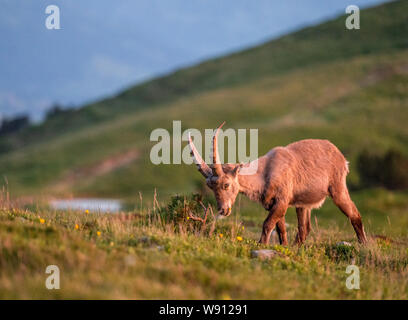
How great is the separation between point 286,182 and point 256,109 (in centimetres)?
6455

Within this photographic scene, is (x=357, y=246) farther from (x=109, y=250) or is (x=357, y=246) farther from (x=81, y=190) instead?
(x=81, y=190)

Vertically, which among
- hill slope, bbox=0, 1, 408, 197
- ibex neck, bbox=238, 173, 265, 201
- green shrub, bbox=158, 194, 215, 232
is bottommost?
green shrub, bbox=158, 194, 215, 232

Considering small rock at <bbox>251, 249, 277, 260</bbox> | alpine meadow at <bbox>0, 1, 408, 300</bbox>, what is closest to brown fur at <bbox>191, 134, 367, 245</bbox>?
alpine meadow at <bbox>0, 1, 408, 300</bbox>

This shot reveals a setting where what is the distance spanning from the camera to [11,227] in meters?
7.70

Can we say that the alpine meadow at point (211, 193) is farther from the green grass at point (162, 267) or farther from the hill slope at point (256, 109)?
the hill slope at point (256, 109)

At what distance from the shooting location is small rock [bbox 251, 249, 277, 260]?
8289mm

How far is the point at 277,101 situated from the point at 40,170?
39090 mm

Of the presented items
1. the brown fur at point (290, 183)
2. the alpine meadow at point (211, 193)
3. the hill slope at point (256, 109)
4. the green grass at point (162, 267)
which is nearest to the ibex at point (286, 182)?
the brown fur at point (290, 183)

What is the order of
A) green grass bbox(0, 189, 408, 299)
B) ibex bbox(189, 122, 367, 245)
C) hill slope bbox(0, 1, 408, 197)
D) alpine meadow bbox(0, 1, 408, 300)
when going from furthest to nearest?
hill slope bbox(0, 1, 408, 197) → ibex bbox(189, 122, 367, 245) → alpine meadow bbox(0, 1, 408, 300) → green grass bbox(0, 189, 408, 299)

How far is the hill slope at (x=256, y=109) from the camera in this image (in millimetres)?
52269

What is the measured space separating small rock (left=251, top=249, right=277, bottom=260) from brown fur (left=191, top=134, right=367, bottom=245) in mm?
1403

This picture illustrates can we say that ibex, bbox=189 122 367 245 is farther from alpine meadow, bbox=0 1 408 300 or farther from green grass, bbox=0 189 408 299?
green grass, bbox=0 189 408 299

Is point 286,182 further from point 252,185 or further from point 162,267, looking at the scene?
point 162,267

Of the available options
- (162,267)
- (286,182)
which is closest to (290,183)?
(286,182)
